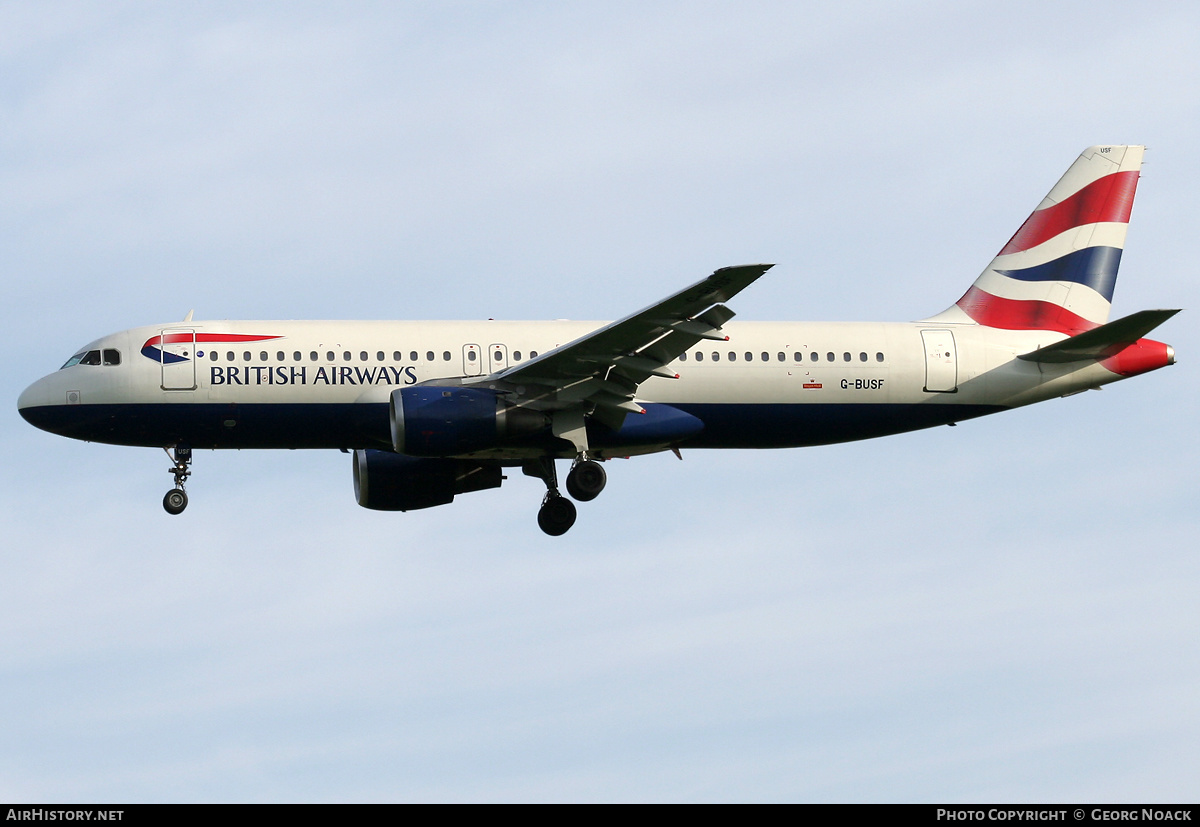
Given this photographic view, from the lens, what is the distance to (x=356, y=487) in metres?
42.0

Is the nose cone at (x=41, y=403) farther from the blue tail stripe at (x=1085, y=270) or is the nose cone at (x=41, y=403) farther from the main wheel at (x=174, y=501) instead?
the blue tail stripe at (x=1085, y=270)

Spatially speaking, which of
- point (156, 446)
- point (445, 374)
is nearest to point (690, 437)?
point (445, 374)

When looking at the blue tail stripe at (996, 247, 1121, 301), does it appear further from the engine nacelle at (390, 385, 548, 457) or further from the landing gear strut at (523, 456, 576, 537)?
the engine nacelle at (390, 385, 548, 457)

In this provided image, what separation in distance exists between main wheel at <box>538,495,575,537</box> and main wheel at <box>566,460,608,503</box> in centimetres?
164

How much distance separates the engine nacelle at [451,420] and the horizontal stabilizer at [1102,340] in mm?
12323

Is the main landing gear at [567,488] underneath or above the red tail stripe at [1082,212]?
underneath

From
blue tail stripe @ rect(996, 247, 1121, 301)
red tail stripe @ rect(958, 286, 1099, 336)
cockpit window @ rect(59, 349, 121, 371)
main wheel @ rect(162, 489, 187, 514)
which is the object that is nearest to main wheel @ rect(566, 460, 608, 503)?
main wheel @ rect(162, 489, 187, 514)

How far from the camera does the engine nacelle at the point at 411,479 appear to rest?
4116cm

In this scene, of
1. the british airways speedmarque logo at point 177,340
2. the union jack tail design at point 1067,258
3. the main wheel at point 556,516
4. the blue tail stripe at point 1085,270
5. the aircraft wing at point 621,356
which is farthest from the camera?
the blue tail stripe at point 1085,270

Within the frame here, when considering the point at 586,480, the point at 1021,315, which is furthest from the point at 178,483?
the point at 1021,315

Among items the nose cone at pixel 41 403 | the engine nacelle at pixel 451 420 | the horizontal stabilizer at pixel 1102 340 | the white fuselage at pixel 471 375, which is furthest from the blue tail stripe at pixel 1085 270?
the nose cone at pixel 41 403

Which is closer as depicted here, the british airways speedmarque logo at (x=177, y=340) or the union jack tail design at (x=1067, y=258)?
the british airways speedmarque logo at (x=177, y=340)

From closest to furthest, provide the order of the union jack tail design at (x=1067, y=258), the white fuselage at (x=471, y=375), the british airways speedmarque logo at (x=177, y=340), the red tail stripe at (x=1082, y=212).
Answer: the white fuselage at (x=471, y=375), the british airways speedmarque logo at (x=177, y=340), the union jack tail design at (x=1067, y=258), the red tail stripe at (x=1082, y=212)

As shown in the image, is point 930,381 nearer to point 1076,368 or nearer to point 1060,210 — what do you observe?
point 1076,368
